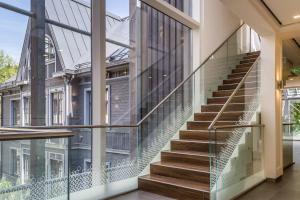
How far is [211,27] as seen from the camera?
24.9 feet

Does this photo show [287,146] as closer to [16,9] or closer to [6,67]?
[6,67]

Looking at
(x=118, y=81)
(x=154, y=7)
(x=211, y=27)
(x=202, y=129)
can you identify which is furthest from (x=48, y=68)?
(x=211, y=27)

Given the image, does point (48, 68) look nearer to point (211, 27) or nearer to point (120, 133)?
point (120, 133)

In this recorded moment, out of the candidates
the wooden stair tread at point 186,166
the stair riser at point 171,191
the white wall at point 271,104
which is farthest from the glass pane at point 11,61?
the white wall at point 271,104

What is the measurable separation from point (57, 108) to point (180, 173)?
7.41 ft

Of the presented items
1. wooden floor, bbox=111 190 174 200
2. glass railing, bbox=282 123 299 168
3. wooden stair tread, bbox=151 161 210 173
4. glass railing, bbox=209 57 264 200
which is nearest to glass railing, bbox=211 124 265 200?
glass railing, bbox=209 57 264 200

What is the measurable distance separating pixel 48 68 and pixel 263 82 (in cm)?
402

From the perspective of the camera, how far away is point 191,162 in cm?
478

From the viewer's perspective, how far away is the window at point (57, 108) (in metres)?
4.24

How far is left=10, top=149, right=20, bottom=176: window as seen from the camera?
2.66 m

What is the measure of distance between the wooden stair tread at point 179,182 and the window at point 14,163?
2298 millimetres

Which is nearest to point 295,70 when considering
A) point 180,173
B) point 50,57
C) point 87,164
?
point 180,173

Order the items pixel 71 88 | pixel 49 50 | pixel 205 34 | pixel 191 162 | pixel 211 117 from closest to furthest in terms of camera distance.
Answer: pixel 49 50 < pixel 71 88 < pixel 191 162 < pixel 211 117 < pixel 205 34

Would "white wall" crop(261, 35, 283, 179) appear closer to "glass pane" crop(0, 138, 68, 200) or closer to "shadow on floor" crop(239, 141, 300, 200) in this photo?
"shadow on floor" crop(239, 141, 300, 200)
